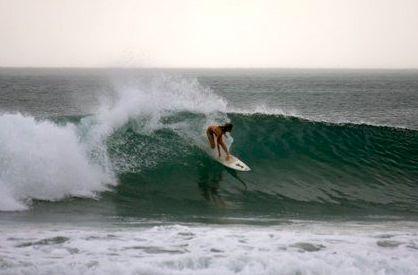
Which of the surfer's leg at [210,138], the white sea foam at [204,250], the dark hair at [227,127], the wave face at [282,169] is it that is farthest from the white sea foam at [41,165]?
the dark hair at [227,127]

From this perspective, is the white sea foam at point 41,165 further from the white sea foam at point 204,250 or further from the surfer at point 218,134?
the surfer at point 218,134

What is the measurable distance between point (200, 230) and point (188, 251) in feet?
4.24

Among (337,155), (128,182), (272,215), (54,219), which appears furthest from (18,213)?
(337,155)

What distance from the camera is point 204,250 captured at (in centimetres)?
752

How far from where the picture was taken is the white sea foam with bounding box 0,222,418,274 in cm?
681

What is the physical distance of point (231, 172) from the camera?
43.7 feet

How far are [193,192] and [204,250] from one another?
459cm

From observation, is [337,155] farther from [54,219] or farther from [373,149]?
[54,219]

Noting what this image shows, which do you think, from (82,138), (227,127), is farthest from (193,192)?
(82,138)

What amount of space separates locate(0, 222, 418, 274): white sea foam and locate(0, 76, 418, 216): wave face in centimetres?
198

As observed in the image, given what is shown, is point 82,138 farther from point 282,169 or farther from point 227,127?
point 282,169

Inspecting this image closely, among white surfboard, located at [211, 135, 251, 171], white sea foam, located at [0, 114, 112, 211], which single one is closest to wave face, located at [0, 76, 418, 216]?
white sea foam, located at [0, 114, 112, 211]

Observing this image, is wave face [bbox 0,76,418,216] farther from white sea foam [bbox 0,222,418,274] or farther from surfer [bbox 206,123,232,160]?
white sea foam [bbox 0,222,418,274]

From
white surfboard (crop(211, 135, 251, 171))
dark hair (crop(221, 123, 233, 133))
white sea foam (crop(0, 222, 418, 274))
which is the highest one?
dark hair (crop(221, 123, 233, 133))
